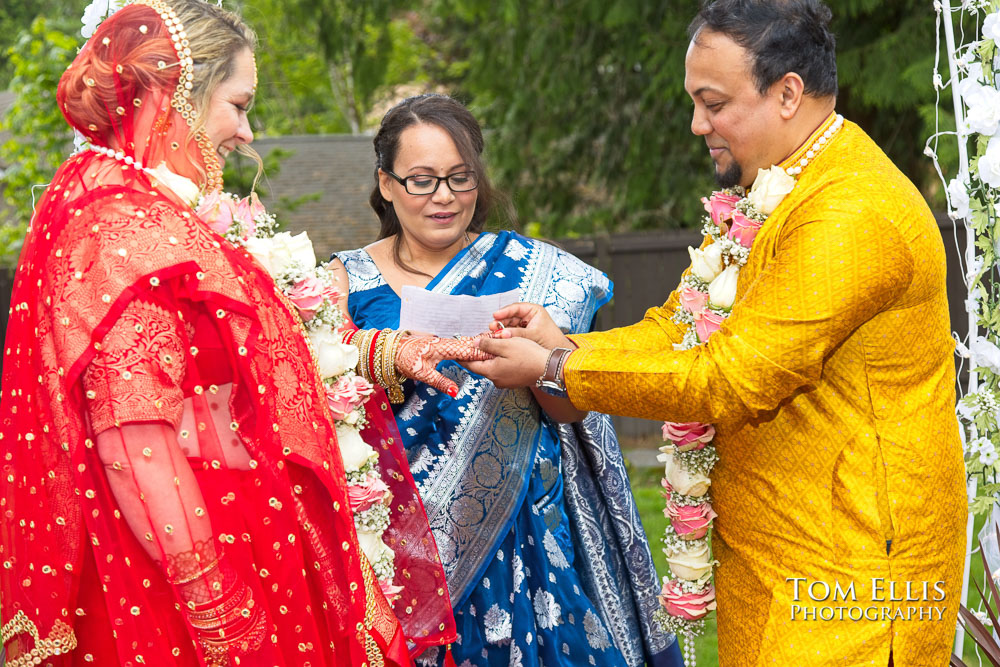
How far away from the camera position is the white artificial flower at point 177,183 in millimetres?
2176

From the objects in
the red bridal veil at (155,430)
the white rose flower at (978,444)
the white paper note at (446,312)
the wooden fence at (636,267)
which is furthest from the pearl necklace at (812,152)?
the wooden fence at (636,267)

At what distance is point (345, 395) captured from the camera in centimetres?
254

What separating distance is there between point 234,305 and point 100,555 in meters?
0.56

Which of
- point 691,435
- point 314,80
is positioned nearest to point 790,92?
point 691,435

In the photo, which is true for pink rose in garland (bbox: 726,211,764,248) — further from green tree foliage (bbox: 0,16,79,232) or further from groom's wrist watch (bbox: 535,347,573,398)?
green tree foliage (bbox: 0,16,79,232)

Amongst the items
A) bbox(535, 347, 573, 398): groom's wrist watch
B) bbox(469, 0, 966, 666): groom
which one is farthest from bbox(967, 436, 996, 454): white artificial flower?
bbox(535, 347, 573, 398): groom's wrist watch

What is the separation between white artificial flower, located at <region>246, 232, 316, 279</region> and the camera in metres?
2.40

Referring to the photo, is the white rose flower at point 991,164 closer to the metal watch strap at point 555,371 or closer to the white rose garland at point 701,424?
the white rose garland at point 701,424

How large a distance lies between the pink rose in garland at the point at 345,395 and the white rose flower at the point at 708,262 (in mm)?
889

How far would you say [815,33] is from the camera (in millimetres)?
2379

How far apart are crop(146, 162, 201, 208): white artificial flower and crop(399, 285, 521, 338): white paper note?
964 mm

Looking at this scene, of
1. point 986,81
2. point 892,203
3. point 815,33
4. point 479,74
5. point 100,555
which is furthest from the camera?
point 479,74

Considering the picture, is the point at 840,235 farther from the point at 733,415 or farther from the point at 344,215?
the point at 344,215

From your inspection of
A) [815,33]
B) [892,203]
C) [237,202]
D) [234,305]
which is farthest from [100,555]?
[815,33]
